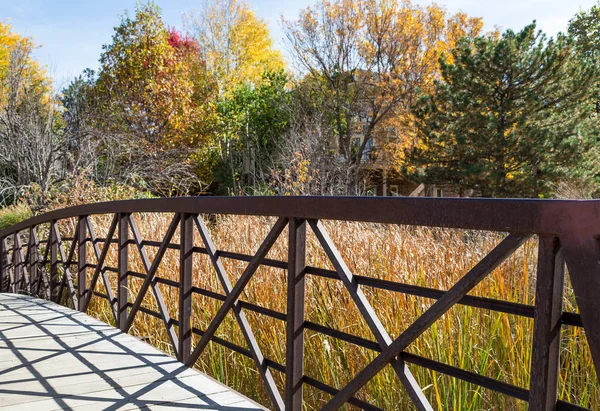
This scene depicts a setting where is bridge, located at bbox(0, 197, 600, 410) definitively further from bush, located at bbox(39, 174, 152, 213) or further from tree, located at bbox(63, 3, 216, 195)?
tree, located at bbox(63, 3, 216, 195)

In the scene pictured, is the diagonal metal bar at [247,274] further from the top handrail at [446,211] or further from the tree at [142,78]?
the tree at [142,78]

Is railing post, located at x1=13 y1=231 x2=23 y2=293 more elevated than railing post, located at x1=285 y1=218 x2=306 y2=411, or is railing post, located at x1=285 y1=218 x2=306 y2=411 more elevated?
railing post, located at x1=285 y1=218 x2=306 y2=411

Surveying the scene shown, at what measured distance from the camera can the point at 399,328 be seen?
3.50 m

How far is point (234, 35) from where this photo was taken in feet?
90.7

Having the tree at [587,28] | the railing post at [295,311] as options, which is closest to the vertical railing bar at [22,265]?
the railing post at [295,311]

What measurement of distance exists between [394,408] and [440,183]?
641 inches

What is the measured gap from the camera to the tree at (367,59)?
2264cm

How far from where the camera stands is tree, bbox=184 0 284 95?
2694 cm

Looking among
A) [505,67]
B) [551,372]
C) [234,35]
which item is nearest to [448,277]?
[551,372]

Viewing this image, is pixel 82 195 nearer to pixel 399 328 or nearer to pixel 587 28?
pixel 399 328

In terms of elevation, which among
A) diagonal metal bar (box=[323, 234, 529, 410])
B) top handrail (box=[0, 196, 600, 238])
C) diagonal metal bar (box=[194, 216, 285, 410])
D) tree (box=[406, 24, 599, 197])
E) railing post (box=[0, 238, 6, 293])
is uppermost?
tree (box=[406, 24, 599, 197])

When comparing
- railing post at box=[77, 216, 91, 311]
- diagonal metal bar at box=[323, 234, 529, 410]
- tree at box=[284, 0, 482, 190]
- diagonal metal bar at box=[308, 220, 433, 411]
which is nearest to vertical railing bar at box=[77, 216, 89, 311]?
railing post at box=[77, 216, 91, 311]

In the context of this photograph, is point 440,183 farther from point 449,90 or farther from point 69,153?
point 69,153

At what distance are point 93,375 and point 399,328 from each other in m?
1.71
